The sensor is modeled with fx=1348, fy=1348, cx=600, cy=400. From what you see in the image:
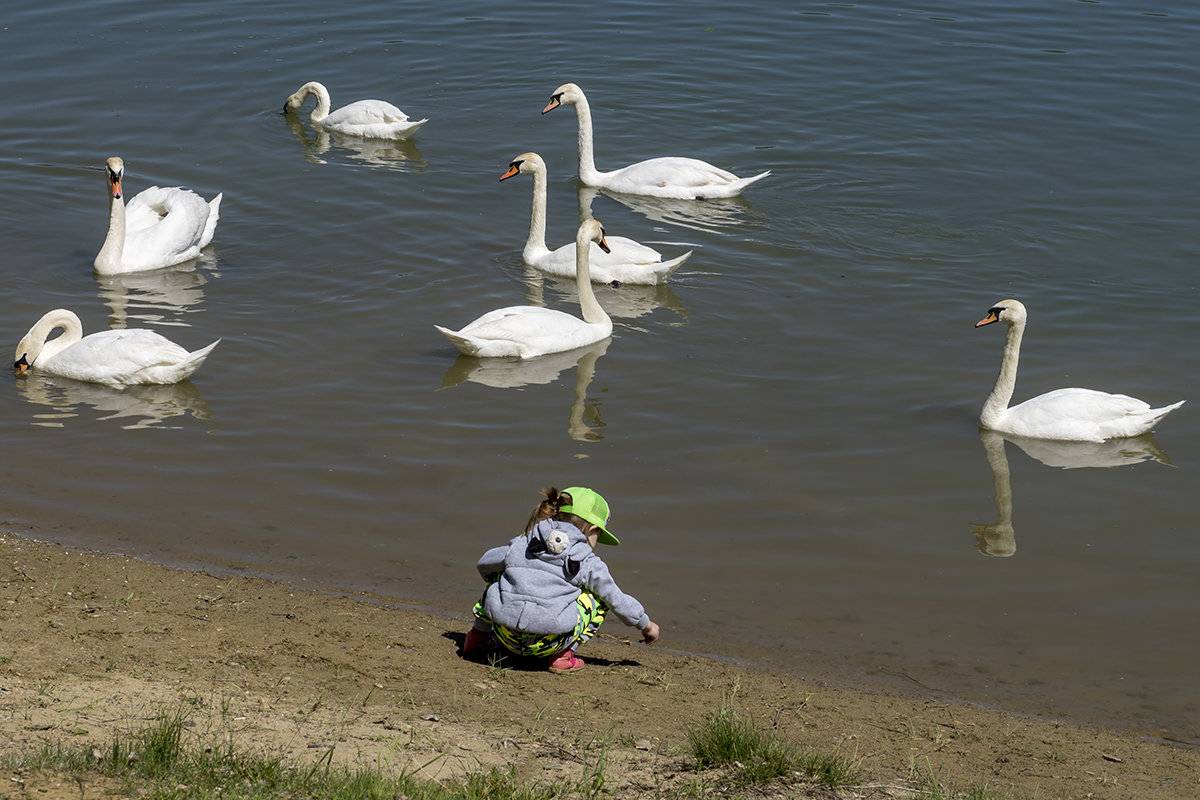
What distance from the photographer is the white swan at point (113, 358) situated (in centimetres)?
1029

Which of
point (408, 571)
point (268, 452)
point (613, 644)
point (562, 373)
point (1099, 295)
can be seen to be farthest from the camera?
point (1099, 295)

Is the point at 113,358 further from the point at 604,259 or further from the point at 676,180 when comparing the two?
the point at 676,180

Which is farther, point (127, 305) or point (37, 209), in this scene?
point (37, 209)

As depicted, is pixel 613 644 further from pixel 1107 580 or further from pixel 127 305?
pixel 127 305

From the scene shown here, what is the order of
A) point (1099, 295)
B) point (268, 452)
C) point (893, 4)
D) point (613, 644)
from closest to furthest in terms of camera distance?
point (613, 644) < point (268, 452) < point (1099, 295) < point (893, 4)

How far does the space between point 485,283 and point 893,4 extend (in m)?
11.7

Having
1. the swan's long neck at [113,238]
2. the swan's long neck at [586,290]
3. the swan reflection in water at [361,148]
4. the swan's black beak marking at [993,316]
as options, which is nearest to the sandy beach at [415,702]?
the swan's black beak marking at [993,316]

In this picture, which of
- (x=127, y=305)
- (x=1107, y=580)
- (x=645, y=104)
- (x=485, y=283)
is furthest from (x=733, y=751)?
(x=645, y=104)

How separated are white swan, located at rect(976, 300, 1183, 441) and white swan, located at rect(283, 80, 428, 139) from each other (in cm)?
903

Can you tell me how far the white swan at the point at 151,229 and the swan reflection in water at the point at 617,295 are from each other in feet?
10.8

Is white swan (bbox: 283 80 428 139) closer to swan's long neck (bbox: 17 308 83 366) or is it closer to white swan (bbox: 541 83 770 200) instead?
white swan (bbox: 541 83 770 200)

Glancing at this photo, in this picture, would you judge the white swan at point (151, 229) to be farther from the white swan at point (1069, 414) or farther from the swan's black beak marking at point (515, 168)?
the white swan at point (1069, 414)

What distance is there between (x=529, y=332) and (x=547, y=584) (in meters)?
5.22

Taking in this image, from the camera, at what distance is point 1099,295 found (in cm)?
1227
